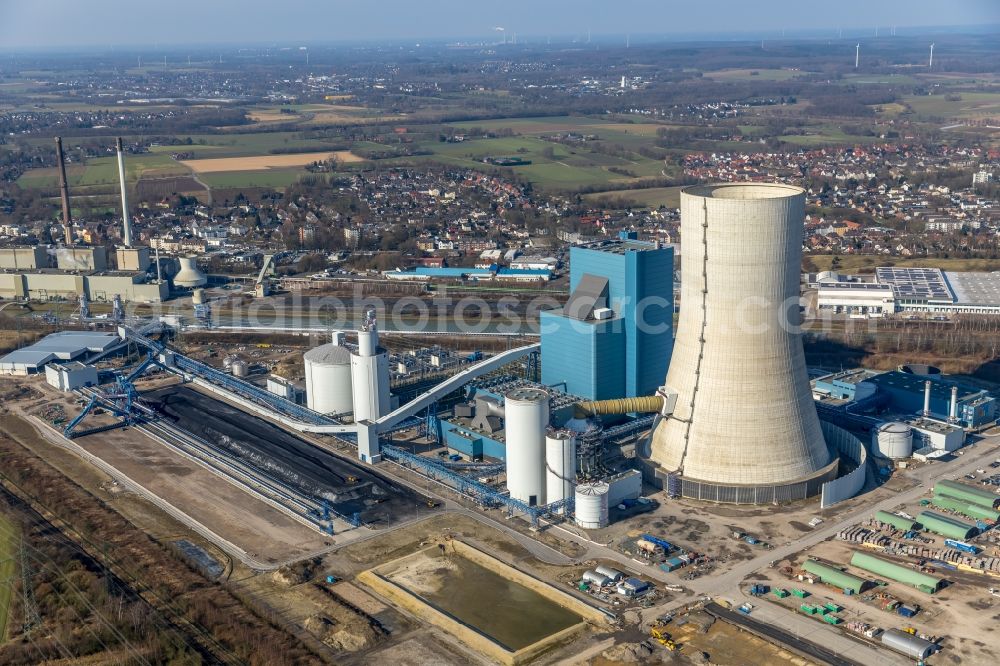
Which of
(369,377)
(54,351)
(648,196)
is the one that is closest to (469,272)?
(54,351)

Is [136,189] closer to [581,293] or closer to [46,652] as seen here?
[581,293]

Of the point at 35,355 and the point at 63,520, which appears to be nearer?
the point at 63,520

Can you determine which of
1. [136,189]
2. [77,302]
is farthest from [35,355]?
[136,189]

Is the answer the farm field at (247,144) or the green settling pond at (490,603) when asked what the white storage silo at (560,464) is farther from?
the farm field at (247,144)

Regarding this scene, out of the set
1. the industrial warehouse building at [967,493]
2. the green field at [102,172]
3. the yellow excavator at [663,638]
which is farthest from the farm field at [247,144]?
the yellow excavator at [663,638]

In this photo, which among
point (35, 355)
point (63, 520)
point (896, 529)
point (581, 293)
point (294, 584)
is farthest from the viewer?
point (35, 355)

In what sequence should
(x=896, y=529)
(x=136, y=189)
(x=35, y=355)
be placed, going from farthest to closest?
(x=136, y=189), (x=35, y=355), (x=896, y=529)

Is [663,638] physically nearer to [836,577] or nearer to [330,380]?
[836,577]
